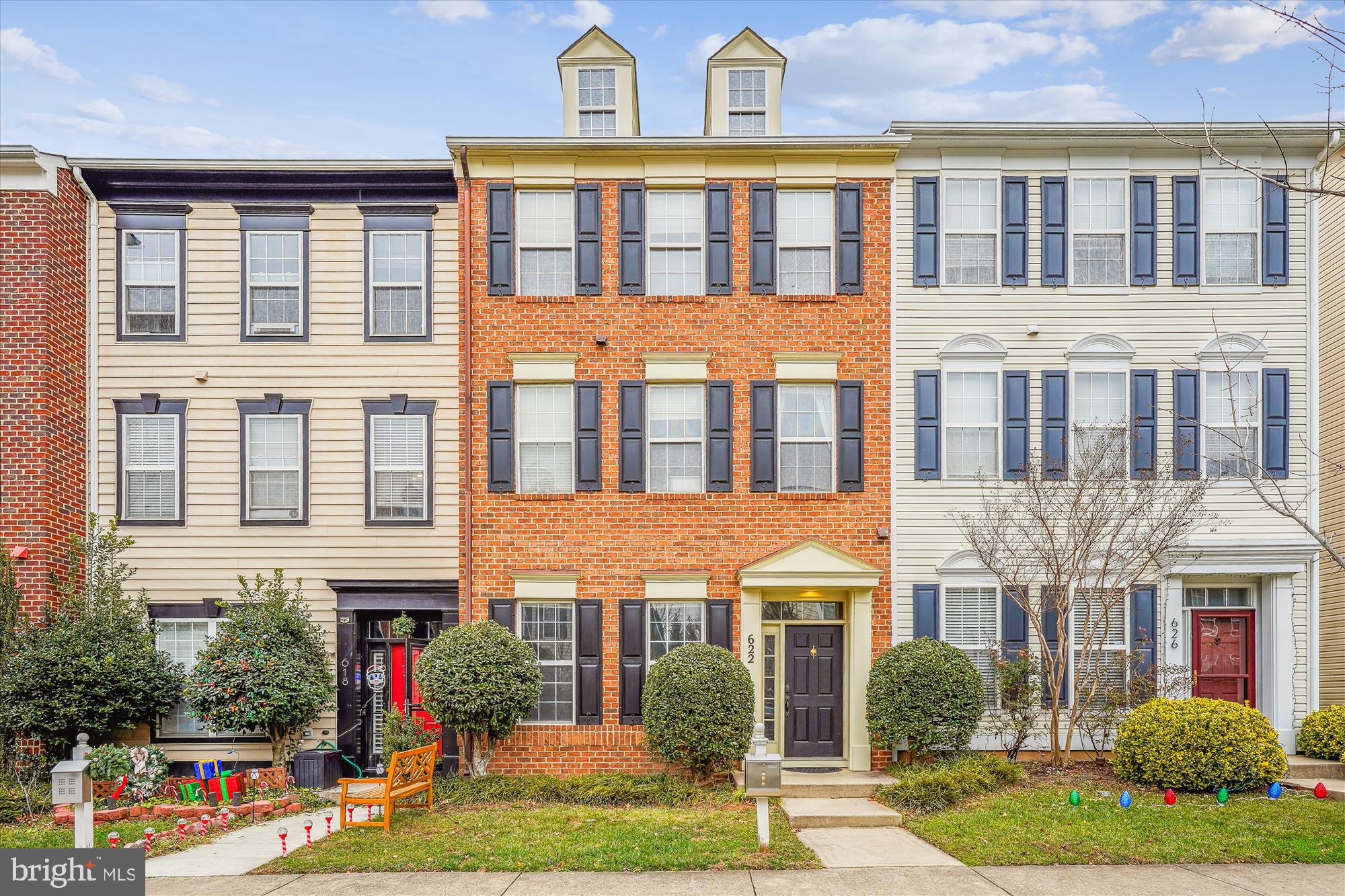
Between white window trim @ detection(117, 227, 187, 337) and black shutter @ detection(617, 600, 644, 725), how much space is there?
26.0 ft

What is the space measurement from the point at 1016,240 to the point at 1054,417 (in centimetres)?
271

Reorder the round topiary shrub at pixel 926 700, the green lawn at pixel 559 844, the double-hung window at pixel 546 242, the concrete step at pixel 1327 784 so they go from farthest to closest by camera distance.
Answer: the double-hung window at pixel 546 242 < the round topiary shrub at pixel 926 700 < the concrete step at pixel 1327 784 < the green lawn at pixel 559 844

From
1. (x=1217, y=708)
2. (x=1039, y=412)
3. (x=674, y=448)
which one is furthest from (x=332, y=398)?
(x=1217, y=708)

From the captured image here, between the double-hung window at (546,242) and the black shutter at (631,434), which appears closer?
the black shutter at (631,434)

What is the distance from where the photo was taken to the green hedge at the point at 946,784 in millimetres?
11039

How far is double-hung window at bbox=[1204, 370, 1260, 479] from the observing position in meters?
13.6

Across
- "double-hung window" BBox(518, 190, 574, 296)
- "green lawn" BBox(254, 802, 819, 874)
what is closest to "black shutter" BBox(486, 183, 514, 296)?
"double-hung window" BBox(518, 190, 574, 296)

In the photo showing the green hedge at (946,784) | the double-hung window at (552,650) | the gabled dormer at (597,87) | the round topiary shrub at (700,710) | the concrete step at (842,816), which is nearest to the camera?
the concrete step at (842,816)

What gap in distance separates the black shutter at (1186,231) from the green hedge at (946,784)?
7661 millimetres

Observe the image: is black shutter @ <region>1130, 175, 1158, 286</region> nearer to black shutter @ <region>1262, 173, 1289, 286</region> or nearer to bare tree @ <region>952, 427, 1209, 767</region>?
black shutter @ <region>1262, 173, 1289, 286</region>

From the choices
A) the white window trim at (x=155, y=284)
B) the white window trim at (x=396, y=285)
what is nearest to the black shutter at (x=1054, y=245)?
the white window trim at (x=396, y=285)

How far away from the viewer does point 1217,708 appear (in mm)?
11484

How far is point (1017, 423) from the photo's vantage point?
45.1ft

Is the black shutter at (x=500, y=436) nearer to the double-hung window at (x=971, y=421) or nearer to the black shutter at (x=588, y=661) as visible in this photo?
the black shutter at (x=588, y=661)
